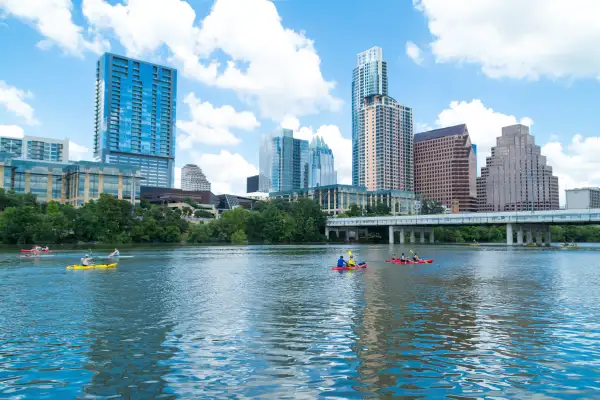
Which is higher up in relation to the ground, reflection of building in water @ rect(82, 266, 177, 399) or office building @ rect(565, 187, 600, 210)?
office building @ rect(565, 187, 600, 210)

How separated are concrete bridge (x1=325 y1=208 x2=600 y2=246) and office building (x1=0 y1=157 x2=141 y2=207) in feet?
261

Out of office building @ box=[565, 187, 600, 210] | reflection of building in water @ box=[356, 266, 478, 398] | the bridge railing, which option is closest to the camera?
reflection of building in water @ box=[356, 266, 478, 398]

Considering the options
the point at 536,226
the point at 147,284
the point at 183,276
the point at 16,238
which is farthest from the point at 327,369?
the point at 536,226

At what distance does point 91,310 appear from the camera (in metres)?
24.0

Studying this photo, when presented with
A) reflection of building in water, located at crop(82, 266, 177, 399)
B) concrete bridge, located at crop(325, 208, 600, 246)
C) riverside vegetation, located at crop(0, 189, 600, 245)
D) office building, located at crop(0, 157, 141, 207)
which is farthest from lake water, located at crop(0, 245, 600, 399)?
office building, located at crop(0, 157, 141, 207)

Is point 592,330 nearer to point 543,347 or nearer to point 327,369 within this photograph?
point 543,347

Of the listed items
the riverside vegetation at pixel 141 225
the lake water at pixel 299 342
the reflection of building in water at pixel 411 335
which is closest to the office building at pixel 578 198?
the riverside vegetation at pixel 141 225

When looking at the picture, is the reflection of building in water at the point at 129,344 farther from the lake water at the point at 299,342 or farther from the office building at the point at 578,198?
the office building at the point at 578,198

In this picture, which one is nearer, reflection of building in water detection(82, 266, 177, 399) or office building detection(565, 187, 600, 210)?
reflection of building in water detection(82, 266, 177, 399)

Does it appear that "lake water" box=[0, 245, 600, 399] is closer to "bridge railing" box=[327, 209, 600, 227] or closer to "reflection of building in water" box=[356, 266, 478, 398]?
"reflection of building in water" box=[356, 266, 478, 398]

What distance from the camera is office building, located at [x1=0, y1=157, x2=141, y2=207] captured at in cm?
16750

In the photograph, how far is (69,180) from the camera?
17812 centimetres

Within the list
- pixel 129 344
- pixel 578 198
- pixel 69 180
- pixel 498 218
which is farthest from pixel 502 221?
pixel 69 180

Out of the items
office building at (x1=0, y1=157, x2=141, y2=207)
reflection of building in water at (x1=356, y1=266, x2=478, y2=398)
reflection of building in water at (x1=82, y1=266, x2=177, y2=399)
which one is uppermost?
office building at (x1=0, y1=157, x2=141, y2=207)
